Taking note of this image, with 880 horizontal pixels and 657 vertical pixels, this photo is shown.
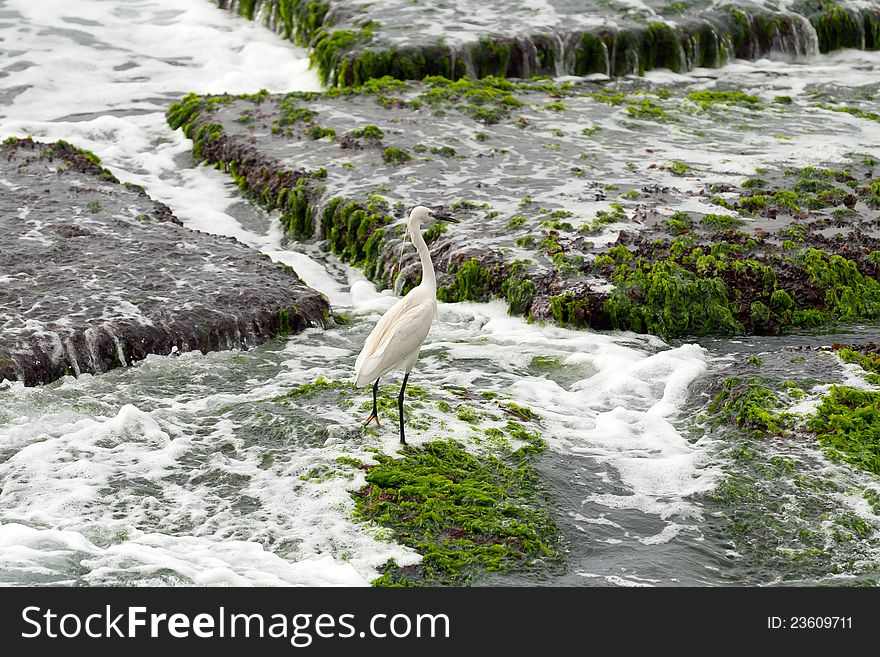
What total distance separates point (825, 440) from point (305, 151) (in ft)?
26.6

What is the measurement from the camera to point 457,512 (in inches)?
287

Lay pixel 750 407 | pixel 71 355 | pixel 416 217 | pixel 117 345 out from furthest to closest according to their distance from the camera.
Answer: pixel 117 345 < pixel 71 355 < pixel 416 217 < pixel 750 407

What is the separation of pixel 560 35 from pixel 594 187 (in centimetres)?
588

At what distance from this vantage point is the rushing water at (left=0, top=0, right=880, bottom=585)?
22.4 feet

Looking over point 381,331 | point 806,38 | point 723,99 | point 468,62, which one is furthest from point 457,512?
point 806,38

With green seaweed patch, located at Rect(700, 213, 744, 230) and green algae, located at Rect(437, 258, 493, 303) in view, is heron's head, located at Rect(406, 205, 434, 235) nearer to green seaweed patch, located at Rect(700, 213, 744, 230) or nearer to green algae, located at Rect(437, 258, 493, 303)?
green algae, located at Rect(437, 258, 493, 303)

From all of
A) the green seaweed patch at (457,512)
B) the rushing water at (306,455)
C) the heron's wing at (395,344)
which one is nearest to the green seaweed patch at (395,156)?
the rushing water at (306,455)

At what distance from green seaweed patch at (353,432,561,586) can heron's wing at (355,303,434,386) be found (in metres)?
0.56

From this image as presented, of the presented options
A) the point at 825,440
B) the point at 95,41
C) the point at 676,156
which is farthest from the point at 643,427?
the point at 95,41

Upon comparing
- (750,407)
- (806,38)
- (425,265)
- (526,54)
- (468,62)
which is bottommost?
(750,407)

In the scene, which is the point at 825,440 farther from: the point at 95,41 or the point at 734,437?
the point at 95,41

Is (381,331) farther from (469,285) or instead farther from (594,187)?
(594,187)

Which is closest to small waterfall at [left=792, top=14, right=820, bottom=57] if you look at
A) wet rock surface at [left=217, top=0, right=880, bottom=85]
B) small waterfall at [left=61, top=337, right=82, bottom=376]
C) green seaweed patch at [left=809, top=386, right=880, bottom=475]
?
wet rock surface at [left=217, top=0, right=880, bottom=85]

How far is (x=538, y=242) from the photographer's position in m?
11.6
